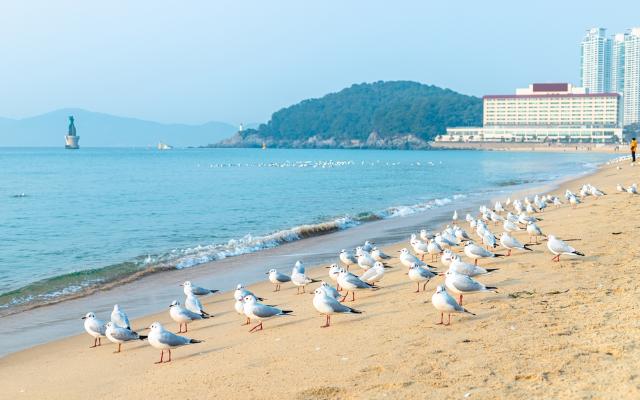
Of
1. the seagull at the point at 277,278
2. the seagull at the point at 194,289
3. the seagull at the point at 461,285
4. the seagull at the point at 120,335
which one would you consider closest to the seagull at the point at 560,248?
the seagull at the point at 461,285

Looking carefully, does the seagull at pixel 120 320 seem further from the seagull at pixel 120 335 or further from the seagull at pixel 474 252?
the seagull at pixel 474 252

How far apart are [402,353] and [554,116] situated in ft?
602

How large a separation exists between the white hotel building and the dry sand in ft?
563

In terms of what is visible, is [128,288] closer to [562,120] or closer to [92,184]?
[92,184]

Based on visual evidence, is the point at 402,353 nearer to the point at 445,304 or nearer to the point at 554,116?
the point at 445,304

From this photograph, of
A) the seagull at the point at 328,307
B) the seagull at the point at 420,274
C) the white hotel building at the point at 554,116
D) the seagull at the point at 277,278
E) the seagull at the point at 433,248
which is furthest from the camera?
the white hotel building at the point at 554,116

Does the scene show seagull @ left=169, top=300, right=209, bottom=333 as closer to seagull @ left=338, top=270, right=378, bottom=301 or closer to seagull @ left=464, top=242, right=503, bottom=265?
seagull @ left=338, top=270, right=378, bottom=301

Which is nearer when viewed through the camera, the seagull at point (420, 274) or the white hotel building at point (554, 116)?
the seagull at point (420, 274)

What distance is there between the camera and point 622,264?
10.8 meters

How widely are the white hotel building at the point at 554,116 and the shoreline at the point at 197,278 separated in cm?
15992

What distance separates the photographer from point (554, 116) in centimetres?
17862

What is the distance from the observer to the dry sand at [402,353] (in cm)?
598

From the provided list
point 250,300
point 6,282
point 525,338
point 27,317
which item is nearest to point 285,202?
point 6,282

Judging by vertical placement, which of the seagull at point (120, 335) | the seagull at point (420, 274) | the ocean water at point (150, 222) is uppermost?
the seagull at point (420, 274)
